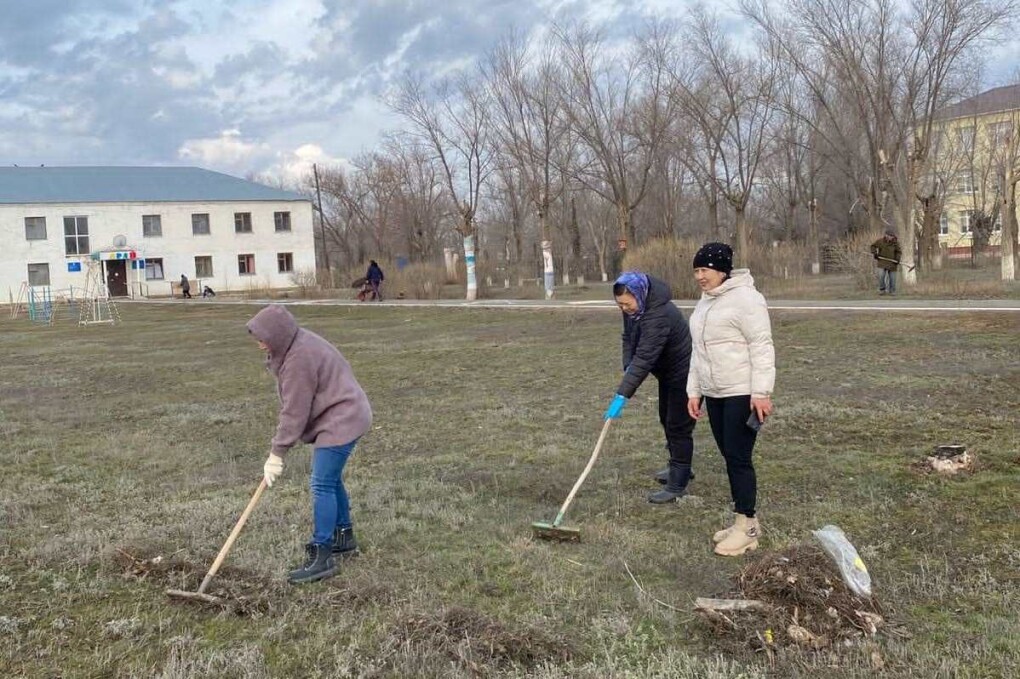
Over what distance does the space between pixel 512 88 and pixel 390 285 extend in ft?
39.2

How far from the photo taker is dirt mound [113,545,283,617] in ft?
12.3

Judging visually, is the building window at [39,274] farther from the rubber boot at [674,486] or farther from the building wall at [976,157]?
the rubber boot at [674,486]

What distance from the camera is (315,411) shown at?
161 inches

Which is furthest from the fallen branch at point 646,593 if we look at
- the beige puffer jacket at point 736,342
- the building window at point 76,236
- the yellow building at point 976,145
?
the building window at point 76,236

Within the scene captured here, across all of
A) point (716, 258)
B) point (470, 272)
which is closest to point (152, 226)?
point (470, 272)

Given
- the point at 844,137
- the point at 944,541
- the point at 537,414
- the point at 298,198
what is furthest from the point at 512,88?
the point at 944,541

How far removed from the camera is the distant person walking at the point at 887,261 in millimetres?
18781

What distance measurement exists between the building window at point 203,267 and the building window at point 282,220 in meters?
5.15

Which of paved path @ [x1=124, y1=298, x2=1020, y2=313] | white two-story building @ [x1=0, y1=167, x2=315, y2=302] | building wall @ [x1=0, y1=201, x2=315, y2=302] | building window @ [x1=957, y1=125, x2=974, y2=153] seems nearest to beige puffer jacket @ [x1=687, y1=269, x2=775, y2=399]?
paved path @ [x1=124, y1=298, x2=1020, y2=313]

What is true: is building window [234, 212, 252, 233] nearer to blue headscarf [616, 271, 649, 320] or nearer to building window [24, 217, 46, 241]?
building window [24, 217, 46, 241]

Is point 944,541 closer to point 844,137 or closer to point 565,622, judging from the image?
point 565,622

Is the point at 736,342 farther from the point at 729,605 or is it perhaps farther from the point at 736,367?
the point at 729,605

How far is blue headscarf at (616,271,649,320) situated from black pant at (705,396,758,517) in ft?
3.41

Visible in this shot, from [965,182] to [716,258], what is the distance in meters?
52.6
